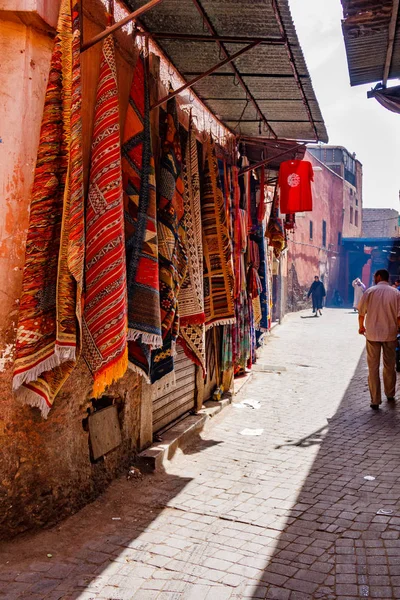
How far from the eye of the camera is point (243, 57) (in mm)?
5395

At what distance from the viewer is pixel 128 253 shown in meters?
4.30

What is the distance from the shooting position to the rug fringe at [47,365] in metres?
3.46

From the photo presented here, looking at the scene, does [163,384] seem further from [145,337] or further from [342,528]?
[342,528]

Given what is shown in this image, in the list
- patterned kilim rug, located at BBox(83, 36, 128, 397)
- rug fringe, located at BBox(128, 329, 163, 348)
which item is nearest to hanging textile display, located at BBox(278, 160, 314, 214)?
rug fringe, located at BBox(128, 329, 163, 348)

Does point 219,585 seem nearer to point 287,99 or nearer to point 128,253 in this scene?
point 128,253

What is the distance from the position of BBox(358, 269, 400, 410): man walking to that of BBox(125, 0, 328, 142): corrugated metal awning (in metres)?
2.19

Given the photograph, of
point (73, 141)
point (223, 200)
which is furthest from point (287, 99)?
point (73, 141)

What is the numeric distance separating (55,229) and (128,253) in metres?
0.77

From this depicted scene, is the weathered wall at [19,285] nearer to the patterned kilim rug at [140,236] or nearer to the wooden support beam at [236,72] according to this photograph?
the patterned kilim rug at [140,236]

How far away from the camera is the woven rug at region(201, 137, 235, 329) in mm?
6320

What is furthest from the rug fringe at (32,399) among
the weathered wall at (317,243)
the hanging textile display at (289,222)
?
the weathered wall at (317,243)

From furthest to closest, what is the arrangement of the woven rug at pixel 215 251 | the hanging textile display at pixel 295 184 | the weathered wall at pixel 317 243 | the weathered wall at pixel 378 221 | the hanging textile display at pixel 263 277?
the weathered wall at pixel 378 221 → the weathered wall at pixel 317 243 → the hanging textile display at pixel 263 277 → the hanging textile display at pixel 295 184 → the woven rug at pixel 215 251

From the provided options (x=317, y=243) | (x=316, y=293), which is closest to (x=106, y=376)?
(x=316, y=293)

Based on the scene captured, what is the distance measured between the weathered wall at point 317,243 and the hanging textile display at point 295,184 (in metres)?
17.3
